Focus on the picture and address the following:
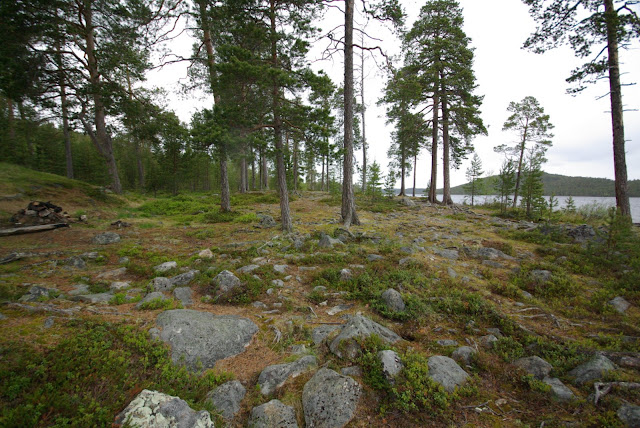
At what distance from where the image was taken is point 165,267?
6.04 metres

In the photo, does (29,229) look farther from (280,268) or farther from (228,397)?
(228,397)

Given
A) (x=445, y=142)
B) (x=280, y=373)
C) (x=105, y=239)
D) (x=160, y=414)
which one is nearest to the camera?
(x=160, y=414)

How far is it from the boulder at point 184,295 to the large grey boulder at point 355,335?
3.00 metres

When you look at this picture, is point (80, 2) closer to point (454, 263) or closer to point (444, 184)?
point (454, 263)

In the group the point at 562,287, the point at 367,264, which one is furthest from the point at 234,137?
the point at 562,287

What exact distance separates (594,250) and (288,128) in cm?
1091

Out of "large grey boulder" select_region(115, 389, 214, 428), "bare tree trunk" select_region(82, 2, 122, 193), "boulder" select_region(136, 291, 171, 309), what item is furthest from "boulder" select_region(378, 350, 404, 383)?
"bare tree trunk" select_region(82, 2, 122, 193)

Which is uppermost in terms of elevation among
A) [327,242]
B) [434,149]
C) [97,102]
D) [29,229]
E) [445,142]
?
[97,102]

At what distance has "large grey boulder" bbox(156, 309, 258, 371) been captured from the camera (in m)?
3.09

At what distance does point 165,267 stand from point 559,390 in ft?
25.0

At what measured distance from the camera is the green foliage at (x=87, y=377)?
1893 mm

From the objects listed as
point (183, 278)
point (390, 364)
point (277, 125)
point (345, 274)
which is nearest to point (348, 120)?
point (277, 125)

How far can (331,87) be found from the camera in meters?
8.81

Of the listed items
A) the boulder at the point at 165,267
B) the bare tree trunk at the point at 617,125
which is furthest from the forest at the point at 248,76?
the boulder at the point at 165,267
